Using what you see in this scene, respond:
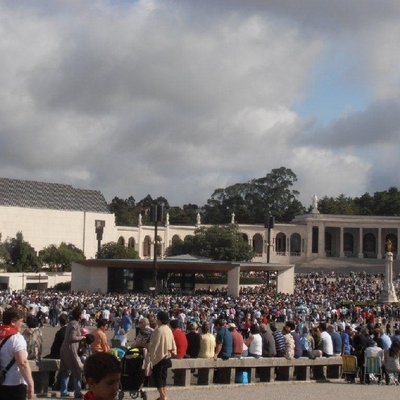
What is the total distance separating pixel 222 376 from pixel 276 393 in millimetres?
1381

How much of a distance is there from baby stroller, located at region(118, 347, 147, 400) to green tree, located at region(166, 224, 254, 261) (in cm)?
7388

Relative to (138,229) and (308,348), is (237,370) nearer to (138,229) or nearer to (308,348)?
(308,348)

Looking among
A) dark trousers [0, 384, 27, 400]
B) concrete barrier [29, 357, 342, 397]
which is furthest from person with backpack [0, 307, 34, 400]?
concrete barrier [29, 357, 342, 397]

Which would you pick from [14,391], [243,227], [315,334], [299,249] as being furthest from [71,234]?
[14,391]

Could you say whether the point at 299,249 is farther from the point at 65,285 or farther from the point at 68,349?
the point at 68,349

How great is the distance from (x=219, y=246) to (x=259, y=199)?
47.2 meters

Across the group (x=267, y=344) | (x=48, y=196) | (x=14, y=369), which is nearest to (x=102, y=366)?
(x=14, y=369)

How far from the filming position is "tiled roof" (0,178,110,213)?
94.1 m

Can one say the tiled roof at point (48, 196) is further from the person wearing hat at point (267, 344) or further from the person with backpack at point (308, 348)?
the person wearing hat at point (267, 344)

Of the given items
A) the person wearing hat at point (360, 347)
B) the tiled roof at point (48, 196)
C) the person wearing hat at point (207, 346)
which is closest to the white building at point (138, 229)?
the tiled roof at point (48, 196)

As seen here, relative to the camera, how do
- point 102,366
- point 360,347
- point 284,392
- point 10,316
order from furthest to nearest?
point 360,347
point 284,392
point 10,316
point 102,366

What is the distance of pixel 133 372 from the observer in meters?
12.8

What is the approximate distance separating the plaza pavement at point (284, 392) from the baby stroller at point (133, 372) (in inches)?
42.7

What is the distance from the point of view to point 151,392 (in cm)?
1484
